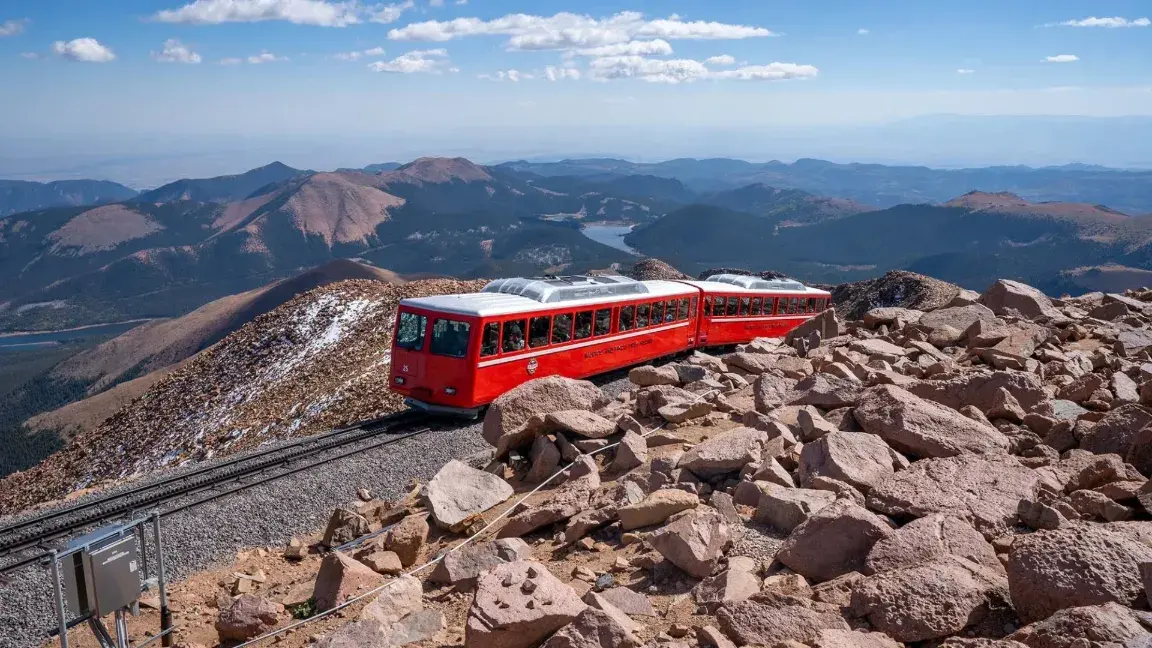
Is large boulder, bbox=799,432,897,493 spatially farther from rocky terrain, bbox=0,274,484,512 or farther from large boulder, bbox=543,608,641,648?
rocky terrain, bbox=0,274,484,512

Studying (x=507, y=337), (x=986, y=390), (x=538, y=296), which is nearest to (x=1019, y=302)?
(x=986, y=390)

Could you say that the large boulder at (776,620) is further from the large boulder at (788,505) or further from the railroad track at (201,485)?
the railroad track at (201,485)

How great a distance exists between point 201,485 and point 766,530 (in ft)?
39.6

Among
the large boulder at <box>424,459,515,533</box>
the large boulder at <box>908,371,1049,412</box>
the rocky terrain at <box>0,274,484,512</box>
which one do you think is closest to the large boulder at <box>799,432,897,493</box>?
the large boulder at <box>908,371,1049,412</box>

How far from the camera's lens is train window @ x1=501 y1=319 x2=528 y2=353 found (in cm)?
1855

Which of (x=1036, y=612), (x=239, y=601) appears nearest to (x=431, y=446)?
(x=239, y=601)

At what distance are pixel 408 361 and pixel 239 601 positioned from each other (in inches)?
404

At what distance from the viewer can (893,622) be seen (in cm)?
577

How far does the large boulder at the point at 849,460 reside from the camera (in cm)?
902

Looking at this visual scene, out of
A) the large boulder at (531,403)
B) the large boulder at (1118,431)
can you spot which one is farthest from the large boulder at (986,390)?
the large boulder at (531,403)

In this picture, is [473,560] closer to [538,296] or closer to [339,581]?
[339,581]

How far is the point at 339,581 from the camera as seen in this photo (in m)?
8.73

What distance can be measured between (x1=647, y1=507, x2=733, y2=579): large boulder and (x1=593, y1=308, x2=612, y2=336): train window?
532 inches

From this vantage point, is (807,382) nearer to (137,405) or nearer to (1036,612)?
(1036,612)
